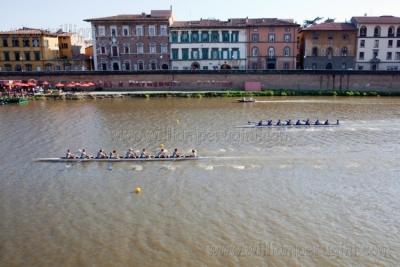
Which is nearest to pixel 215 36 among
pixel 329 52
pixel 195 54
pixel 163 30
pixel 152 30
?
pixel 195 54

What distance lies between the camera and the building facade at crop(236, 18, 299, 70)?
63.4 metres

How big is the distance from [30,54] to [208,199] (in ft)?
193

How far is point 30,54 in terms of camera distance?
67.0 metres

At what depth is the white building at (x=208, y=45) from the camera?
63.8m

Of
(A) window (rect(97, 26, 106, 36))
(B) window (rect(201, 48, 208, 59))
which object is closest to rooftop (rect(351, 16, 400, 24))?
(B) window (rect(201, 48, 208, 59))

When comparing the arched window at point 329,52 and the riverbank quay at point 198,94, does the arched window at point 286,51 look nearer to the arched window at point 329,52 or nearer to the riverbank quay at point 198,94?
the arched window at point 329,52

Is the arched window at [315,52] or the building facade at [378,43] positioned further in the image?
the arched window at [315,52]

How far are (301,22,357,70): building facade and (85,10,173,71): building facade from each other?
892 inches

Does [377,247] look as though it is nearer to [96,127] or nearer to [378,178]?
[378,178]

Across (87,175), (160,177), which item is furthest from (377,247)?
(87,175)

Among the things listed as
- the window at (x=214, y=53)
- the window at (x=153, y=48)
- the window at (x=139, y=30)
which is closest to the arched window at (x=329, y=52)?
the window at (x=214, y=53)

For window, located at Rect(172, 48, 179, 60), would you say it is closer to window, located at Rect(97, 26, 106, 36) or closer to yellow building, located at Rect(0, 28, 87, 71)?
window, located at Rect(97, 26, 106, 36)

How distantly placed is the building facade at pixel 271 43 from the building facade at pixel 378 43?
10308mm

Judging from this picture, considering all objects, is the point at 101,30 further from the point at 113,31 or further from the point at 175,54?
the point at 175,54
